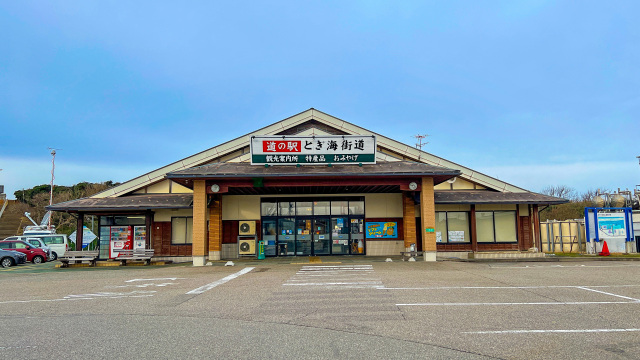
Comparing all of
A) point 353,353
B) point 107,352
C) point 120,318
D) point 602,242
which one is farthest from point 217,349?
point 602,242

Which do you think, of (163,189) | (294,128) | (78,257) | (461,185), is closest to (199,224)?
(163,189)

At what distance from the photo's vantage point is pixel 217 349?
5961 millimetres

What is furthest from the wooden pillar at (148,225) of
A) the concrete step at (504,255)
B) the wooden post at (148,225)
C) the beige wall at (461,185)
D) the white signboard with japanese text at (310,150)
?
the concrete step at (504,255)

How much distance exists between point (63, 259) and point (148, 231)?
390cm

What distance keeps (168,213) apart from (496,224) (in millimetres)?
16787

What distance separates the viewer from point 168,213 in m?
23.5

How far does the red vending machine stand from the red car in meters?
7.53

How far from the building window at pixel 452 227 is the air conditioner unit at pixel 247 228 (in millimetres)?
9397

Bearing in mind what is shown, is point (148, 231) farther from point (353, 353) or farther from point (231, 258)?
point (353, 353)

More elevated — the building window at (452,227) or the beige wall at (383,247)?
the building window at (452,227)

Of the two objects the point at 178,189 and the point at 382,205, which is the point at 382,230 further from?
the point at 178,189

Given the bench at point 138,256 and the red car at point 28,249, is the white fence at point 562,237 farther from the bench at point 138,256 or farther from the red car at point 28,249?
the red car at point 28,249

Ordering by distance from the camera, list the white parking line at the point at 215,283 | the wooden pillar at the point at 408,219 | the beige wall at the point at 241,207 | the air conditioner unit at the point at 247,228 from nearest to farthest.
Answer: the white parking line at the point at 215,283 → the wooden pillar at the point at 408,219 → the air conditioner unit at the point at 247,228 → the beige wall at the point at 241,207

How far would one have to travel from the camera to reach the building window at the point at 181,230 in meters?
23.6
